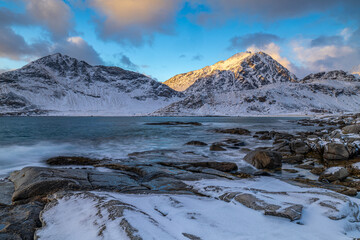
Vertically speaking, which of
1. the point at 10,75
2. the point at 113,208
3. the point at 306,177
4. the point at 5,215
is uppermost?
the point at 10,75

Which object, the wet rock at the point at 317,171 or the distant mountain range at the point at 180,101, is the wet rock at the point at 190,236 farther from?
the distant mountain range at the point at 180,101

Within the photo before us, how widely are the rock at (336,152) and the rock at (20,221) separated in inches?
592

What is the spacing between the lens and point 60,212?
449 cm

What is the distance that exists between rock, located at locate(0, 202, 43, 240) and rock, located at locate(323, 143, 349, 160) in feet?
49.4

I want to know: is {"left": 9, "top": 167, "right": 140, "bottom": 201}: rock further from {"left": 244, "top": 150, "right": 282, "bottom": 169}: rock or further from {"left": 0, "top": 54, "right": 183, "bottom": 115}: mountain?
{"left": 0, "top": 54, "right": 183, "bottom": 115}: mountain

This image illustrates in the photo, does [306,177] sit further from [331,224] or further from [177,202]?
[177,202]

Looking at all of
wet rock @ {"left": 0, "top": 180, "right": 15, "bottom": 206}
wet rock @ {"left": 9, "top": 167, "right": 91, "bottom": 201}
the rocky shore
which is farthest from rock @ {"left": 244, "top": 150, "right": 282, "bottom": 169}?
wet rock @ {"left": 0, "top": 180, "right": 15, "bottom": 206}

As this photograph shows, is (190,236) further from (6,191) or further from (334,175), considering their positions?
(334,175)

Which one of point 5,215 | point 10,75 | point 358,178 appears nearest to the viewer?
point 5,215

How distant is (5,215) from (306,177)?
11.2m

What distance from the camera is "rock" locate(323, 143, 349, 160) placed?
12.3 meters

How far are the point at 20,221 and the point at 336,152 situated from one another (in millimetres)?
15579

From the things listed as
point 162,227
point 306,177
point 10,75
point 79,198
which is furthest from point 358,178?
point 10,75

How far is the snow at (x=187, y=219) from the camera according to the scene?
3.56 meters
